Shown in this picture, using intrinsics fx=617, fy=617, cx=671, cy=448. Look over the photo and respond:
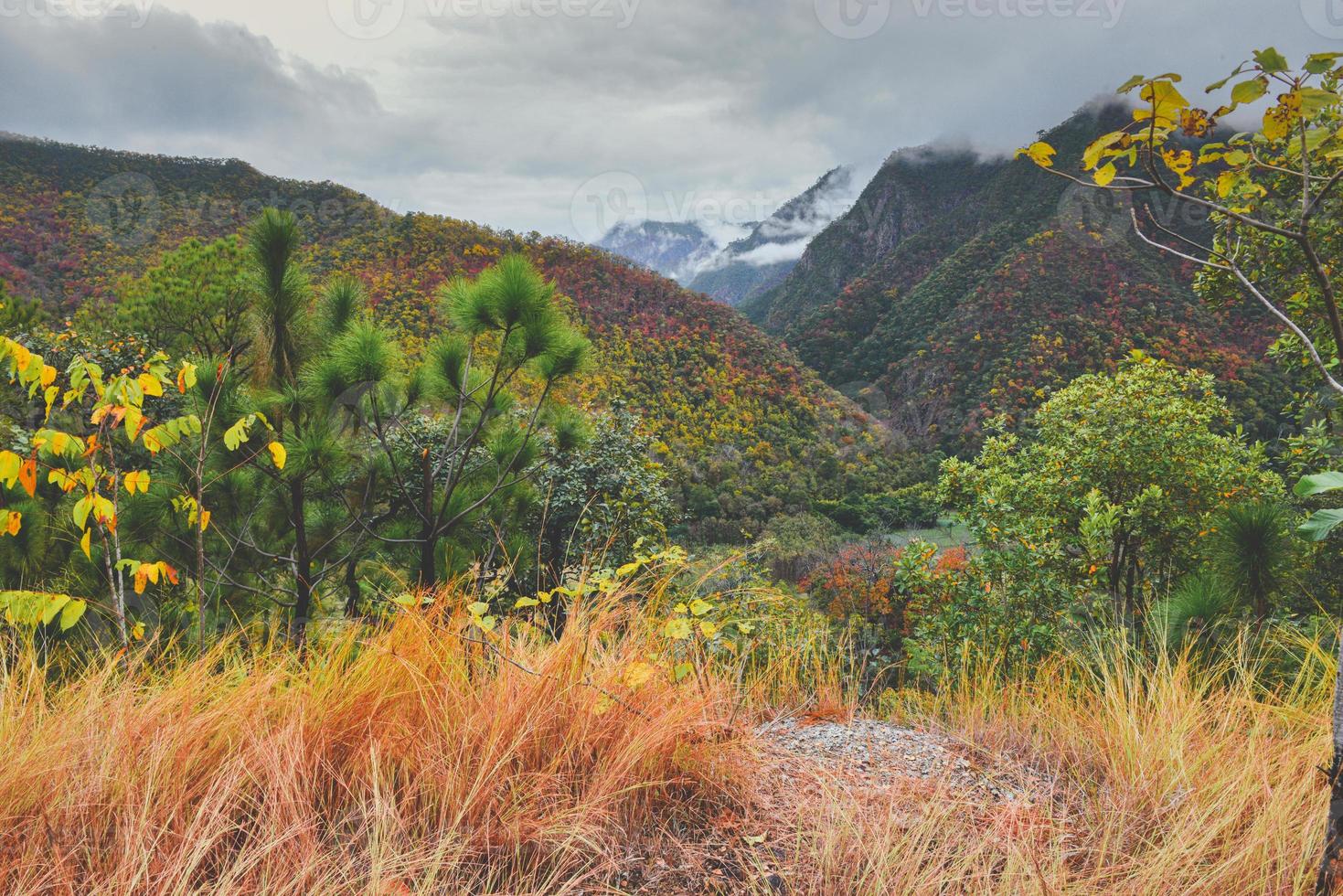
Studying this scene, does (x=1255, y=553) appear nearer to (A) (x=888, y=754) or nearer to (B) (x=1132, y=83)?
(A) (x=888, y=754)

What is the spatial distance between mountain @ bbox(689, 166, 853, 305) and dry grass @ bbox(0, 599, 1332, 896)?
345 feet

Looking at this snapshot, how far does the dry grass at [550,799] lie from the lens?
3.89 feet

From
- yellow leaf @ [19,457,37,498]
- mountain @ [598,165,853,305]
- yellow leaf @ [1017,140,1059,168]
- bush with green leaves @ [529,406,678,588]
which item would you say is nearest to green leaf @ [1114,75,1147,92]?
yellow leaf @ [1017,140,1059,168]

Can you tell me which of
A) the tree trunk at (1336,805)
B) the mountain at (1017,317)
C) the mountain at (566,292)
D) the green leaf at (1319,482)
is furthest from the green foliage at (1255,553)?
the mountain at (1017,317)

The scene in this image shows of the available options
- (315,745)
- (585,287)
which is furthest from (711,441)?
(315,745)

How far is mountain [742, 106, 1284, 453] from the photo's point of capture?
26.2 metres

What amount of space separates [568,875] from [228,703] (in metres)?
0.96

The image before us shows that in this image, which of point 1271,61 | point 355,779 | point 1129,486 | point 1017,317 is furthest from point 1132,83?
point 1017,317

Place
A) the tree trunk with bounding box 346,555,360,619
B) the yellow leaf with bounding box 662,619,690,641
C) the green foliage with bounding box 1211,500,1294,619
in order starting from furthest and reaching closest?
the tree trunk with bounding box 346,555,360,619 → the green foliage with bounding box 1211,500,1294,619 → the yellow leaf with bounding box 662,619,690,641

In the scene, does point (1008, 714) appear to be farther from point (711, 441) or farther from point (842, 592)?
point (711, 441)

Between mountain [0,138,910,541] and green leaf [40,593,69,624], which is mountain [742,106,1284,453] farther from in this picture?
green leaf [40,593,69,624]

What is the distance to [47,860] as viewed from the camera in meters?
1.09

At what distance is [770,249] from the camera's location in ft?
457

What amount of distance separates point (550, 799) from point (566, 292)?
32.4 metres
